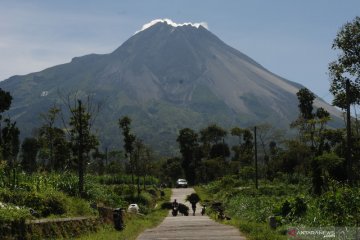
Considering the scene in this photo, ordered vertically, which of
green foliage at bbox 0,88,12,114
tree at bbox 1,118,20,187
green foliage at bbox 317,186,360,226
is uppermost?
green foliage at bbox 0,88,12,114

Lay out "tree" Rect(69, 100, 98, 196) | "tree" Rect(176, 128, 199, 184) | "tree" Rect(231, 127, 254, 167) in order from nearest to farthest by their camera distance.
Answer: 1. "tree" Rect(69, 100, 98, 196)
2. "tree" Rect(231, 127, 254, 167)
3. "tree" Rect(176, 128, 199, 184)

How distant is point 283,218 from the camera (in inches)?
765

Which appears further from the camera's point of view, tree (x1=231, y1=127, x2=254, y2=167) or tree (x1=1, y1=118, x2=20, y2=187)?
tree (x1=231, y1=127, x2=254, y2=167)

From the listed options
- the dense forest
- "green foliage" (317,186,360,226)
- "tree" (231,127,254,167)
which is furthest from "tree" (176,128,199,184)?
"green foliage" (317,186,360,226)

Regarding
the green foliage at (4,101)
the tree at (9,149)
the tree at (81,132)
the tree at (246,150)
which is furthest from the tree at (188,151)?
the tree at (9,149)

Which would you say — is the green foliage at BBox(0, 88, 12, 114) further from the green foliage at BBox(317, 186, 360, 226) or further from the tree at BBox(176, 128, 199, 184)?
the tree at BBox(176, 128, 199, 184)

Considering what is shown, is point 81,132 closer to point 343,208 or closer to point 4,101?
point 343,208

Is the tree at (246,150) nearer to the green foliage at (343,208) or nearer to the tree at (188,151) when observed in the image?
the tree at (188,151)

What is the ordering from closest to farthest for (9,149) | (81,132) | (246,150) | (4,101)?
1. (81,132)
2. (9,149)
3. (4,101)
4. (246,150)

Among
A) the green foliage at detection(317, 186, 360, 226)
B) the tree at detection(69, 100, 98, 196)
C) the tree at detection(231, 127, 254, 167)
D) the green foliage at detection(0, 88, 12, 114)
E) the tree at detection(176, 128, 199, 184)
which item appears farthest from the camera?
the tree at detection(176, 128, 199, 184)

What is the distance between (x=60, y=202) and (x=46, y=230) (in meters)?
4.04

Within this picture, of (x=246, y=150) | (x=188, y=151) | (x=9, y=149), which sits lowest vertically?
(x=9, y=149)

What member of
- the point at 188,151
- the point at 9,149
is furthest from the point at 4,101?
the point at 188,151

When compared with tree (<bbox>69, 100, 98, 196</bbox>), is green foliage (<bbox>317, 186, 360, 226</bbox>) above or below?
below
